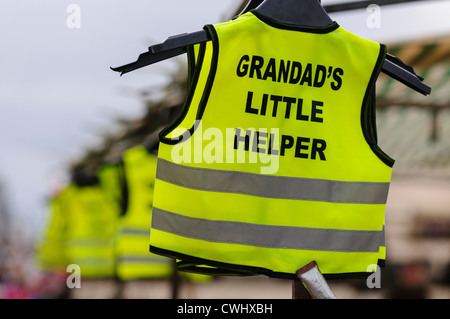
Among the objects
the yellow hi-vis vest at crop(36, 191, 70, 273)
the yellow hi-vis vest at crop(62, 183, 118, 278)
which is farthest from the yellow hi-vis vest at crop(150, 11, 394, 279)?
the yellow hi-vis vest at crop(36, 191, 70, 273)

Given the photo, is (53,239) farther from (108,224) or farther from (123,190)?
(123,190)

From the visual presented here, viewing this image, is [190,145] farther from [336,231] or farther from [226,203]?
[336,231]

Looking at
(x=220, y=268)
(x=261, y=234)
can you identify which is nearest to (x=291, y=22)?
(x=261, y=234)

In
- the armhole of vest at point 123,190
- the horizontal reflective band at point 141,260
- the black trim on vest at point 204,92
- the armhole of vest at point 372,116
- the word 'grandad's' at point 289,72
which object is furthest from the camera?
the armhole of vest at point 123,190

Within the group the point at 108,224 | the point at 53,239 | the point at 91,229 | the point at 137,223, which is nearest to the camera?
the point at 137,223

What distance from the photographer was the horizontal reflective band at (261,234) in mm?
2406

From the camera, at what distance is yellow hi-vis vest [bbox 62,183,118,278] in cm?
852

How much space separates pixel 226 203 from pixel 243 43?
1.95ft

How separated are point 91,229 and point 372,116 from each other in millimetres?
6860

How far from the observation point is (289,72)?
8.36 feet

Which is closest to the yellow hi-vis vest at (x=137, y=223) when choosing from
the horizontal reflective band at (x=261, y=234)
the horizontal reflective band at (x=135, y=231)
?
the horizontal reflective band at (x=135, y=231)

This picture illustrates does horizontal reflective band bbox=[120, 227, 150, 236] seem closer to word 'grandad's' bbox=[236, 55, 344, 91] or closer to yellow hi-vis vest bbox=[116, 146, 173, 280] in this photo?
yellow hi-vis vest bbox=[116, 146, 173, 280]

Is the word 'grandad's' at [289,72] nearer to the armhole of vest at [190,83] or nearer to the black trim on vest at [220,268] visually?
the armhole of vest at [190,83]

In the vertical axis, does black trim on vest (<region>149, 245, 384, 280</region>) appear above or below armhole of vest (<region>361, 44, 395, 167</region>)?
below
